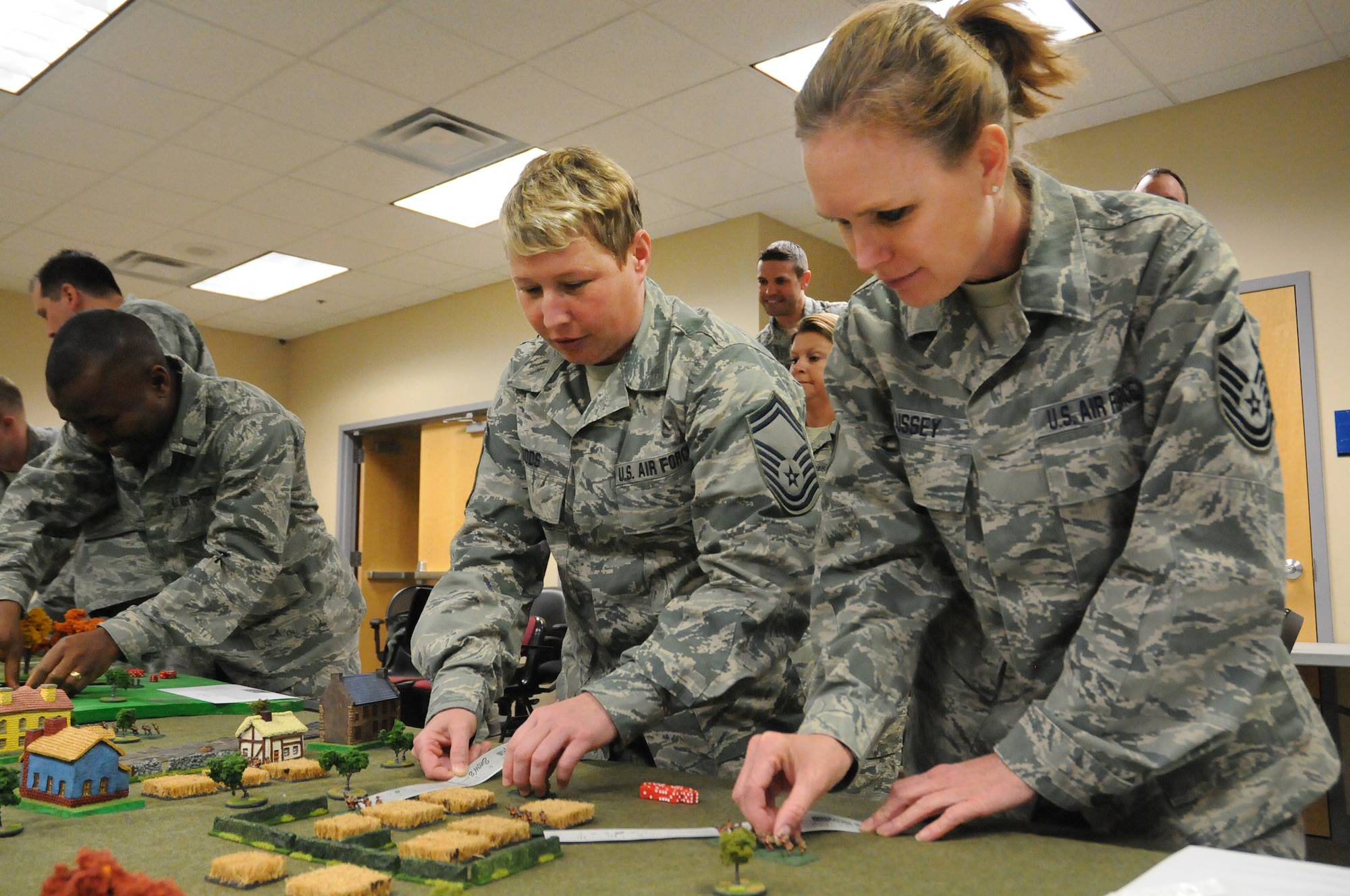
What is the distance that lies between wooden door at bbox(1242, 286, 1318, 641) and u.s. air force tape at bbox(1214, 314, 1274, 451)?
3.32m

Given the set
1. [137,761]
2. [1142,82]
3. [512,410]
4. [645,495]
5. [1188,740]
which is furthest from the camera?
[1142,82]

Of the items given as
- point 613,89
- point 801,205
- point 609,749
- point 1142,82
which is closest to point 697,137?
→ point 613,89

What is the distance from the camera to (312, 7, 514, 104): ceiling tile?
139 inches

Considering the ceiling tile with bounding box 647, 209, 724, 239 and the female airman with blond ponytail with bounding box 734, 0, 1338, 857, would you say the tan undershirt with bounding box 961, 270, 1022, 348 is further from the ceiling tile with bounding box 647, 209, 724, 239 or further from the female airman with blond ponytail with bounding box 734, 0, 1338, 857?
the ceiling tile with bounding box 647, 209, 724, 239

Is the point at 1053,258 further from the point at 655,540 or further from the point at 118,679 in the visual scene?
the point at 118,679

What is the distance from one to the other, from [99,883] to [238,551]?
169cm

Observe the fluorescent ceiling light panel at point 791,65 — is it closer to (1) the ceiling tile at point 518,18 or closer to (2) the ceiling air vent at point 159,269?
(1) the ceiling tile at point 518,18

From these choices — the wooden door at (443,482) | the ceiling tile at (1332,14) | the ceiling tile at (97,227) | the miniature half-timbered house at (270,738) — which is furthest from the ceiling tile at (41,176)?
the ceiling tile at (1332,14)

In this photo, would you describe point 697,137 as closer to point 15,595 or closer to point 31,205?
point 15,595

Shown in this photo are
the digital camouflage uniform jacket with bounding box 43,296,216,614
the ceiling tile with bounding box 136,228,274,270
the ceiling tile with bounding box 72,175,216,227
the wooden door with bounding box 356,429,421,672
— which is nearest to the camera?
the digital camouflage uniform jacket with bounding box 43,296,216,614

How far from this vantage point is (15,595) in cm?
252

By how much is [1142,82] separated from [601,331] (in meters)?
3.41

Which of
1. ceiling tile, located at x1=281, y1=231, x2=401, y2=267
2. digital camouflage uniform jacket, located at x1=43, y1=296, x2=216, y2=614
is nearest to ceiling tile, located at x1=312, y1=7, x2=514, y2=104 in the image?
digital camouflage uniform jacket, located at x1=43, y1=296, x2=216, y2=614

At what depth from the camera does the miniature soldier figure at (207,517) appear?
213 centimetres
